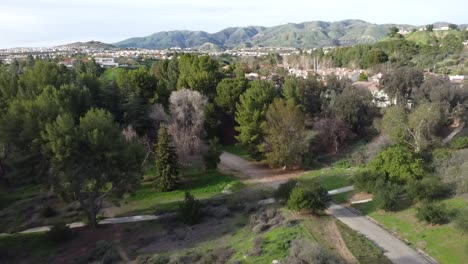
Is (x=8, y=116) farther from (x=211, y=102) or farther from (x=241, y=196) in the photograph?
(x=211, y=102)

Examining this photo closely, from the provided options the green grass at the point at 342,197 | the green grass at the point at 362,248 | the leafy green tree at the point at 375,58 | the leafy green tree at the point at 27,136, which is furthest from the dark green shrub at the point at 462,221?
the leafy green tree at the point at 375,58

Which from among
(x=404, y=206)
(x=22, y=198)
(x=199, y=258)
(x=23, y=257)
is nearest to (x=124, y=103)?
(x=22, y=198)

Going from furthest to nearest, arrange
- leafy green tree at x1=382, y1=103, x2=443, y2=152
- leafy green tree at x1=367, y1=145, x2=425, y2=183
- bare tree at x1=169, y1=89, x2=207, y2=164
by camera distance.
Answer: bare tree at x1=169, y1=89, x2=207, y2=164 → leafy green tree at x1=382, y1=103, x2=443, y2=152 → leafy green tree at x1=367, y1=145, x2=425, y2=183

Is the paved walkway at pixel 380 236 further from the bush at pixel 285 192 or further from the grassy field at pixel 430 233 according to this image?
the bush at pixel 285 192

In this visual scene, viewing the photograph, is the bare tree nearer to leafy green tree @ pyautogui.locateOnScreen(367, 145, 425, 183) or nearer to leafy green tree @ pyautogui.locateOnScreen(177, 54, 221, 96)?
leafy green tree @ pyautogui.locateOnScreen(177, 54, 221, 96)

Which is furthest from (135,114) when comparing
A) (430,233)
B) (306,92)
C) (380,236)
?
(430,233)

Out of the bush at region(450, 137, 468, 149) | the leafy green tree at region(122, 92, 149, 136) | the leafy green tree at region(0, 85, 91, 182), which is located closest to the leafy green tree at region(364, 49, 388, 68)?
the bush at region(450, 137, 468, 149)

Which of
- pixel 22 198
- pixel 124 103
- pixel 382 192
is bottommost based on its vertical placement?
pixel 22 198
